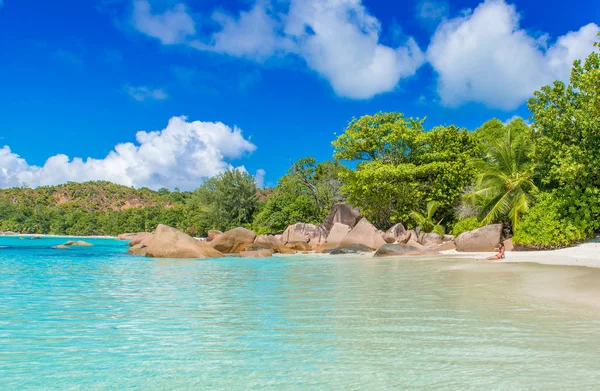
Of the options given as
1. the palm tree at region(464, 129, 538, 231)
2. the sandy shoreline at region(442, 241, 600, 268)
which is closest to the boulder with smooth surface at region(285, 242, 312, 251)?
the palm tree at region(464, 129, 538, 231)

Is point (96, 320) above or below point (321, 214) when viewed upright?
below

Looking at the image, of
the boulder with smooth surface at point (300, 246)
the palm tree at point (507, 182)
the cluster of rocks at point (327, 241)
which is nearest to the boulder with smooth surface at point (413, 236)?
the cluster of rocks at point (327, 241)

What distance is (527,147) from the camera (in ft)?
75.2

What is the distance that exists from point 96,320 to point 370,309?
13.1 feet

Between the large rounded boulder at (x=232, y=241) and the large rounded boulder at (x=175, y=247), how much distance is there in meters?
3.63

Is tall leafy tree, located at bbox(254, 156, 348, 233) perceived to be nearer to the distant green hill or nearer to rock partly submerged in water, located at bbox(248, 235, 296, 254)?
rock partly submerged in water, located at bbox(248, 235, 296, 254)

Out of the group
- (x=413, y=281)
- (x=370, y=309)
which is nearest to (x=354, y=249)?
(x=413, y=281)

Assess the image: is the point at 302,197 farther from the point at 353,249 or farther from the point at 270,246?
the point at 353,249

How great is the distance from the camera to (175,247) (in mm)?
22062

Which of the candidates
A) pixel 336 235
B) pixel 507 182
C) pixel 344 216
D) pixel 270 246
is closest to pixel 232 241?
pixel 270 246

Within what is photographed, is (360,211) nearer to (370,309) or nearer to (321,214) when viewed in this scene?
(321,214)

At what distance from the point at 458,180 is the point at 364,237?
28.5 ft

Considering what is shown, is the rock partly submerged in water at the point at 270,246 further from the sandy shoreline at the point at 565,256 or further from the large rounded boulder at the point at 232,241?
the sandy shoreline at the point at 565,256

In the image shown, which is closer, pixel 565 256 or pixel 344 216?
pixel 565 256
